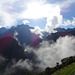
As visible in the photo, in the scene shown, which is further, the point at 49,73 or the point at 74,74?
the point at 49,73

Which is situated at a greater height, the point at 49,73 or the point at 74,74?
the point at 49,73

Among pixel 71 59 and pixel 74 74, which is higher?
pixel 71 59

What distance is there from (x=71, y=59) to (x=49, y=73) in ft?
91.6

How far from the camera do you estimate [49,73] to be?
142875mm

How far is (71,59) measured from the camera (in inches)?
5955

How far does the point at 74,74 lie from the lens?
249 feet

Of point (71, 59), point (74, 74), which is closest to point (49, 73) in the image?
point (71, 59)

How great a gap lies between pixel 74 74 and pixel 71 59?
3035 inches

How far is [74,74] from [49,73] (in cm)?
6924

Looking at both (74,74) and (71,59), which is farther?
(71,59)

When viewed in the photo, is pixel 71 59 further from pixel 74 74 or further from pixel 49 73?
pixel 74 74
